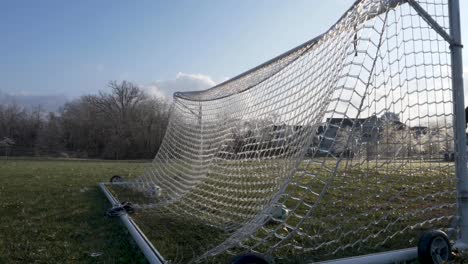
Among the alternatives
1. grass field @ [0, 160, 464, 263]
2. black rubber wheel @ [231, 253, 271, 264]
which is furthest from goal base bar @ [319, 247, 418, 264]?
black rubber wheel @ [231, 253, 271, 264]

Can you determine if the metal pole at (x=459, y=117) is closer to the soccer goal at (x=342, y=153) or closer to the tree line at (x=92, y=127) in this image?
the soccer goal at (x=342, y=153)

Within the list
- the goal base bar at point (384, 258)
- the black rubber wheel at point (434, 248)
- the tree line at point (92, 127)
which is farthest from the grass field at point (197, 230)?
the tree line at point (92, 127)

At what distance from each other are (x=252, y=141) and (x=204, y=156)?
4.52 ft

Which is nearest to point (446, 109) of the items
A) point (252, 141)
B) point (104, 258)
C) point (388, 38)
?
point (388, 38)

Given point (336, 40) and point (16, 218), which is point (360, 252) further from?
point (16, 218)

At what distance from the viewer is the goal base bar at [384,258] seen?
2726 millimetres

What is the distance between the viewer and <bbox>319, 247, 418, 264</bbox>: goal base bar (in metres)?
2.73

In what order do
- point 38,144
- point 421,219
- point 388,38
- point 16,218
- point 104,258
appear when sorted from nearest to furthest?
point 104,258
point 388,38
point 421,219
point 16,218
point 38,144

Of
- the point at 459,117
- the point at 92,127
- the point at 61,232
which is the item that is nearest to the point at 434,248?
the point at 459,117

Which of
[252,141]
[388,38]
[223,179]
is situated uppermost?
[388,38]

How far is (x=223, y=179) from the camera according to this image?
557cm

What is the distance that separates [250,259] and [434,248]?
4.74ft

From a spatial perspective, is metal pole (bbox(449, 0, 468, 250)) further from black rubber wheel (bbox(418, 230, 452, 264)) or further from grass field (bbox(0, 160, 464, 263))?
black rubber wheel (bbox(418, 230, 452, 264))

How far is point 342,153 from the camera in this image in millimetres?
2818
